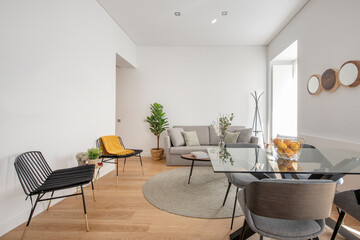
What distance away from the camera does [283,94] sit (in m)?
4.88

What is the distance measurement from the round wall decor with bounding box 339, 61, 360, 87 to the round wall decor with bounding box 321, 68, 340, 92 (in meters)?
0.10

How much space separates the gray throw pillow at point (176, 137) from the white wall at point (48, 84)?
1.59 meters

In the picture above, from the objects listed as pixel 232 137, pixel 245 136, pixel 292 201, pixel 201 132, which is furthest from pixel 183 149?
pixel 292 201

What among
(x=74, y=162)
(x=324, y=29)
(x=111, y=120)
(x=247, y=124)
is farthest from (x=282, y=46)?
(x=74, y=162)

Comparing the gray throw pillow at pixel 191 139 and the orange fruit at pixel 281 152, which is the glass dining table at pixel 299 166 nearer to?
the orange fruit at pixel 281 152

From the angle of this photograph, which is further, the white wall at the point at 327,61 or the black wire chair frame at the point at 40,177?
the white wall at the point at 327,61

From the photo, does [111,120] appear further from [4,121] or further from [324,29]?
[324,29]

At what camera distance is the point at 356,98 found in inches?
91.7

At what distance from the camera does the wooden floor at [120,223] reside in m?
1.72

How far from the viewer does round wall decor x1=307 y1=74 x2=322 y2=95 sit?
302cm

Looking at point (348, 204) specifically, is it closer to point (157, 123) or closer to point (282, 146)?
point (282, 146)

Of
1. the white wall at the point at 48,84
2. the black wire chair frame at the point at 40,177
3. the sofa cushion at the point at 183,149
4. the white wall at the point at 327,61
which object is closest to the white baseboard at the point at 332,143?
the white wall at the point at 327,61

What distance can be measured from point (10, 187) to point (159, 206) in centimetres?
151

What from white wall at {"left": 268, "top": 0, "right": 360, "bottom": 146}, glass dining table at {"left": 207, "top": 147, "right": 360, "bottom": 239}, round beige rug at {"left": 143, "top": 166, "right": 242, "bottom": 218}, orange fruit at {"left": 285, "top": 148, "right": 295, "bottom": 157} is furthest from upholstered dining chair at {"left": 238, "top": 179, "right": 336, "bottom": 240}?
white wall at {"left": 268, "top": 0, "right": 360, "bottom": 146}
